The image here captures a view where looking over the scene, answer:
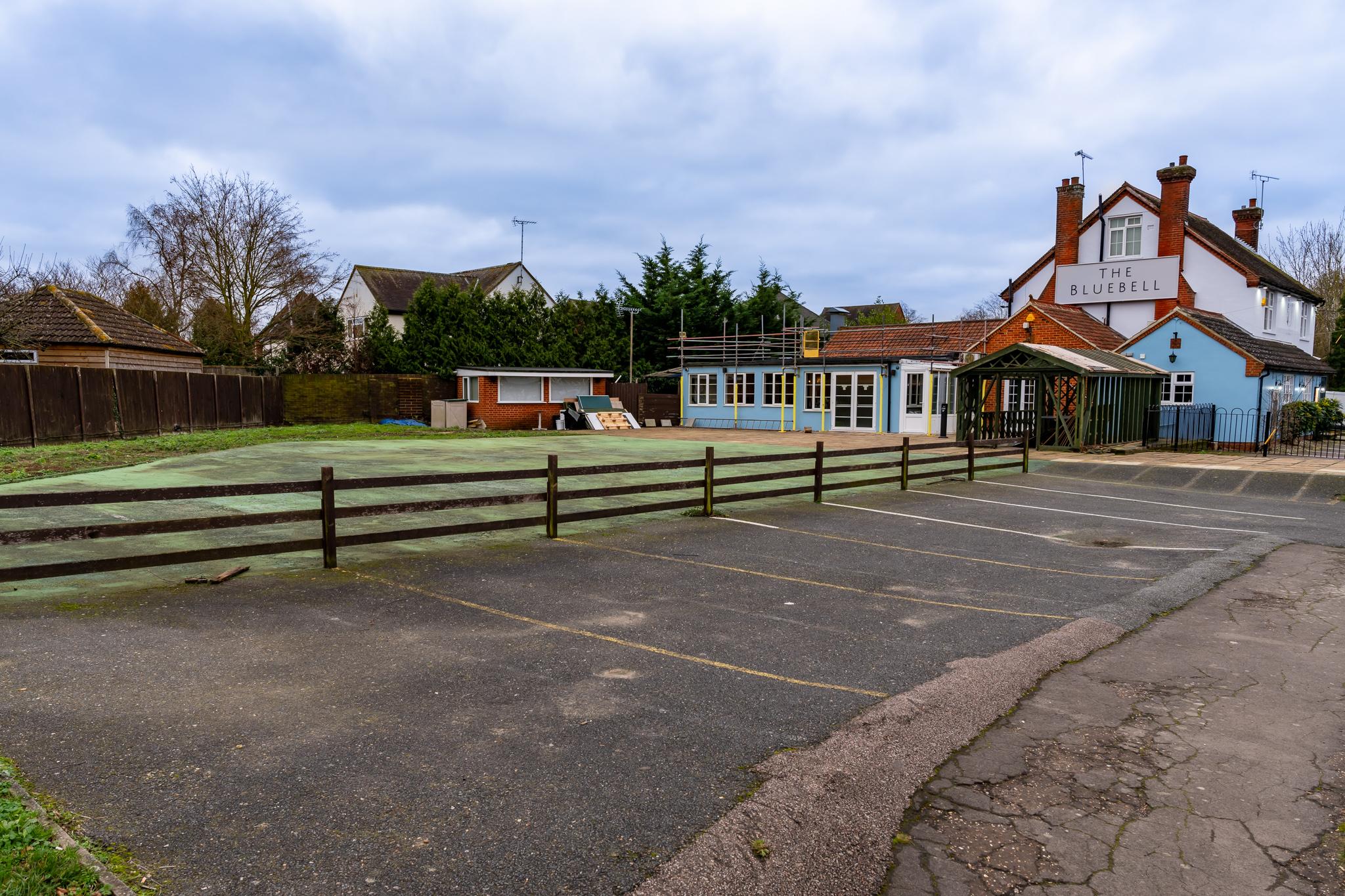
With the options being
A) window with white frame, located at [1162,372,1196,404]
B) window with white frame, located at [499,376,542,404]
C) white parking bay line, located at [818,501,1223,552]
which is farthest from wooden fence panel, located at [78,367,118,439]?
window with white frame, located at [1162,372,1196,404]

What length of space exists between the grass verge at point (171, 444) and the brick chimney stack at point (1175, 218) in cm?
2401

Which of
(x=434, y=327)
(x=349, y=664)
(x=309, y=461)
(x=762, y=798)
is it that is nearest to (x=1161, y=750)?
(x=762, y=798)

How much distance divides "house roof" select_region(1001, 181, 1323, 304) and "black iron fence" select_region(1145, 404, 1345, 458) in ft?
19.3

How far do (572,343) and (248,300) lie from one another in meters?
14.9

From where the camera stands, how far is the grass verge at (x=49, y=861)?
127 inches

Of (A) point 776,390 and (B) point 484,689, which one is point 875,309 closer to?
(A) point 776,390

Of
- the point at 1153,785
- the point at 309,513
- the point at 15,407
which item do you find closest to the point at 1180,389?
the point at 1153,785

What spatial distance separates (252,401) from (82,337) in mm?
6520

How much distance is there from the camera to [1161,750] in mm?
4926

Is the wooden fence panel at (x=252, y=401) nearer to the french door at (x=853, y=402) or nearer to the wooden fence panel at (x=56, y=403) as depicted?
the wooden fence panel at (x=56, y=403)

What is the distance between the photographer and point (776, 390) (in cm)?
3662

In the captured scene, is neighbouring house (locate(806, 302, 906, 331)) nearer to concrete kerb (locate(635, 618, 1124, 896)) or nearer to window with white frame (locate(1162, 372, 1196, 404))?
window with white frame (locate(1162, 372, 1196, 404))

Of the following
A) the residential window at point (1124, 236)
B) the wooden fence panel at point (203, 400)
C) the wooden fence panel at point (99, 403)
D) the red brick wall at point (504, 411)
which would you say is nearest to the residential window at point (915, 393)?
the residential window at point (1124, 236)

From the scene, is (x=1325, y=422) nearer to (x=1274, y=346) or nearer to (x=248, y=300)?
(x=1274, y=346)
